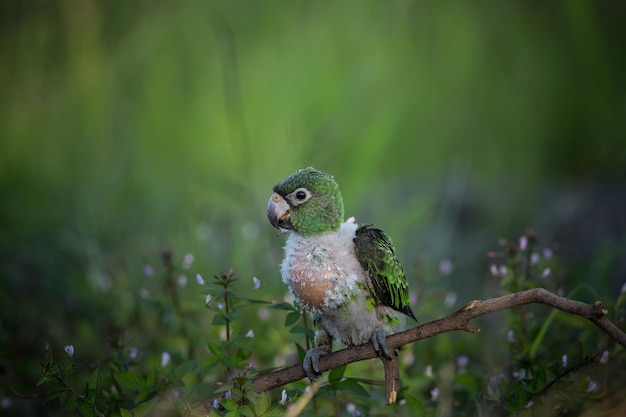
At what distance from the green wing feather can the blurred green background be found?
1.19 metres

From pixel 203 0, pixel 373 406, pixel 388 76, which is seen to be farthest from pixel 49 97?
pixel 373 406

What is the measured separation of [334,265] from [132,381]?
2.57 feet

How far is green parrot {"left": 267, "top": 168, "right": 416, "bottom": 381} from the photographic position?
1992mm

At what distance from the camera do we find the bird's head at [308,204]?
6.72 feet

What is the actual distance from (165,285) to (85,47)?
2787 millimetres

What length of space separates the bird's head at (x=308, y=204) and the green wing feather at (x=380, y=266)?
0.31 feet

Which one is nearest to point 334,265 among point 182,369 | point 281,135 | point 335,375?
point 335,375

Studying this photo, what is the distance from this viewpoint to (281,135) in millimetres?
4773

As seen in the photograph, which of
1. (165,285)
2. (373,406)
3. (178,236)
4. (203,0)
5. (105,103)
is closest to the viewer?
(373,406)

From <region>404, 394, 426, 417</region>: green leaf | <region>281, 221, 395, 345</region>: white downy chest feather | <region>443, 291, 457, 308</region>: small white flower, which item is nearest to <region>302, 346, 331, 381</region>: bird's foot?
<region>281, 221, 395, 345</region>: white downy chest feather

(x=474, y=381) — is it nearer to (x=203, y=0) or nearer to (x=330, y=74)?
(x=330, y=74)

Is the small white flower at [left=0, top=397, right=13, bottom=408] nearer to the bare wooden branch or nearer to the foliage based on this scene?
the foliage

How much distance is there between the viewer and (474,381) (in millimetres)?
2533

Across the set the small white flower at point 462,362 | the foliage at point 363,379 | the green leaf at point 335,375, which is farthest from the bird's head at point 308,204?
the small white flower at point 462,362
